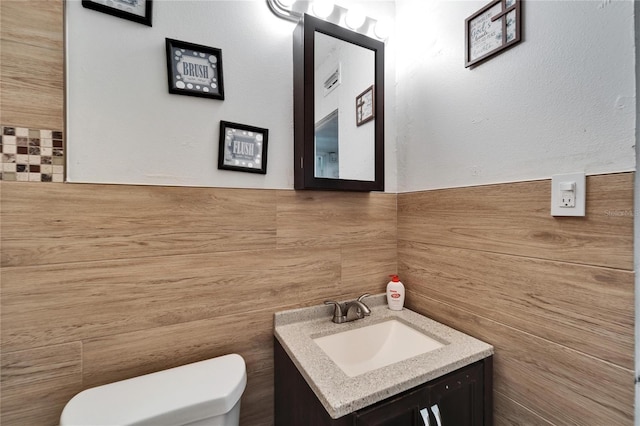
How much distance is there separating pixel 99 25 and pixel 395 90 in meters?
1.22

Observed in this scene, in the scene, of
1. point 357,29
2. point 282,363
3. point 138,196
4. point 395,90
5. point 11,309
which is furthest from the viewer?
point 395,90

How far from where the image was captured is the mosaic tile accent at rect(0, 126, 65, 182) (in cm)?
74

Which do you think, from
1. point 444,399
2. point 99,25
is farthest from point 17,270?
point 444,399

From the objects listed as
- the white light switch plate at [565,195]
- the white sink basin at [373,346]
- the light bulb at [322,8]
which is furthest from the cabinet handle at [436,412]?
the light bulb at [322,8]

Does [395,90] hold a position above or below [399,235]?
above

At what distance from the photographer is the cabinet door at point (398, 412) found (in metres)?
0.67

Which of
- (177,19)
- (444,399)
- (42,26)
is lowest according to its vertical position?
(444,399)

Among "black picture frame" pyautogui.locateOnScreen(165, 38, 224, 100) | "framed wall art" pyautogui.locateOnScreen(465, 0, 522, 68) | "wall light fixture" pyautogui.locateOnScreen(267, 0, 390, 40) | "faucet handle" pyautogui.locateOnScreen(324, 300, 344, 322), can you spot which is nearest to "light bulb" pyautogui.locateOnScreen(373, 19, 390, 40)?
"wall light fixture" pyautogui.locateOnScreen(267, 0, 390, 40)

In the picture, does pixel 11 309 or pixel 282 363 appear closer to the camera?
pixel 11 309

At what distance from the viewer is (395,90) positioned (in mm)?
1354

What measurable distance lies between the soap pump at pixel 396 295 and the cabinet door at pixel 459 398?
0.41m

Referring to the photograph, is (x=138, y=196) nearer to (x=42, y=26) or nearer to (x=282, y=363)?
(x=42, y=26)

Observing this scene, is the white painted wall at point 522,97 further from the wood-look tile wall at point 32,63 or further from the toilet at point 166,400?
the wood-look tile wall at point 32,63

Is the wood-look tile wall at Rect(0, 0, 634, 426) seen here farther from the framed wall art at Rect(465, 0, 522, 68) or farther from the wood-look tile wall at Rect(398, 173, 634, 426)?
the framed wall art at Rect(465, 0, 522, 68)
